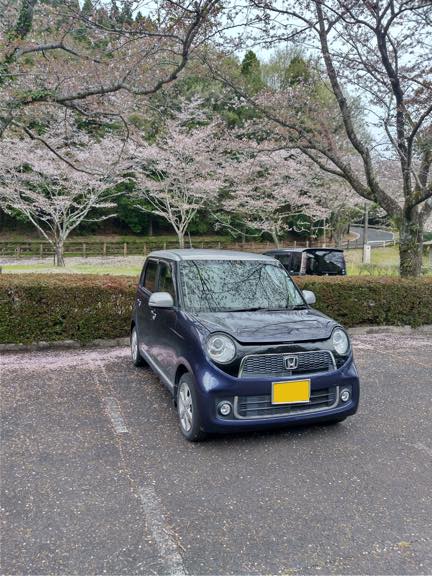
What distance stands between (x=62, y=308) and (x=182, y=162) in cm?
1716

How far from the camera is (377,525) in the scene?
213 cm

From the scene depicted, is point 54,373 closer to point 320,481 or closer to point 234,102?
point 320,481

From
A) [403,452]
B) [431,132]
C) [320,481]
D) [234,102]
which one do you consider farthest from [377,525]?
[234,102]

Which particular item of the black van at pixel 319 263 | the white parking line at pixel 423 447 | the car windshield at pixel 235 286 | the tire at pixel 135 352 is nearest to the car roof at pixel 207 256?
the car windshield at pixel 235 286

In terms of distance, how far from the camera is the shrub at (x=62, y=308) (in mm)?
5441

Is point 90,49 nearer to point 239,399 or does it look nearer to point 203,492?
point 239,399

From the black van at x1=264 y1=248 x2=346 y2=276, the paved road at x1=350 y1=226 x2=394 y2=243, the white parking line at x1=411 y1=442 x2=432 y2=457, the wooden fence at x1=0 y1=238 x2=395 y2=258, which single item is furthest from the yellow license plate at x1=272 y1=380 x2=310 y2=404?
the paved road at x1=350 y1=226 x2=394 y2=243

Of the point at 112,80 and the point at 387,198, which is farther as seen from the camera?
the point at 387,198

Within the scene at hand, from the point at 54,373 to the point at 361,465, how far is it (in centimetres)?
340

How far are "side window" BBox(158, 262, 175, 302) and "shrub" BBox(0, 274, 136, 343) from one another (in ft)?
6.26

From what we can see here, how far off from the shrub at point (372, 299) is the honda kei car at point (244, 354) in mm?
3183

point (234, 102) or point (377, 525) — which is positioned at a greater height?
point (234, 102)

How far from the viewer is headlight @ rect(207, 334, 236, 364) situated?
2.84 m

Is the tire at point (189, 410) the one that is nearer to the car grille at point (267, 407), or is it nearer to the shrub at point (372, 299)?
the car grille at point (267, 407)
